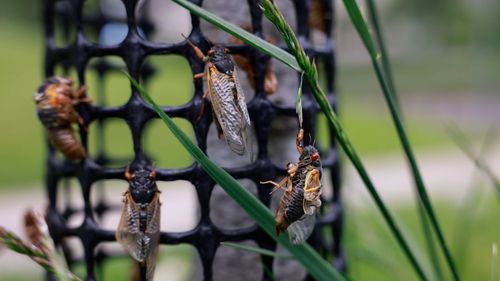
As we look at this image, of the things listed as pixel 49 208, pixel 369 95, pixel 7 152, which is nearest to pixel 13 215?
pixel 7 152

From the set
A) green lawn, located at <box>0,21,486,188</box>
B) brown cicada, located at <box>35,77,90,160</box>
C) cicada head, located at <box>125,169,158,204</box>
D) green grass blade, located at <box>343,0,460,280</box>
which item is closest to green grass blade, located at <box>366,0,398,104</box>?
green grass blade, located at <box>343,0,460,280</box>

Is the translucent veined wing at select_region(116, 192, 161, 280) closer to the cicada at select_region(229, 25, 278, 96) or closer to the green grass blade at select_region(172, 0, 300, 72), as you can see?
the cicada at select_region(229, 25, 278, 96)

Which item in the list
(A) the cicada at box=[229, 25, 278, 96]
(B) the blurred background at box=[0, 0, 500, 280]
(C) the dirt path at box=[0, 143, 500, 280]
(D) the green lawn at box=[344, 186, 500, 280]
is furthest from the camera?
(C) the dirt path at box=[0, 143, 500, 280]

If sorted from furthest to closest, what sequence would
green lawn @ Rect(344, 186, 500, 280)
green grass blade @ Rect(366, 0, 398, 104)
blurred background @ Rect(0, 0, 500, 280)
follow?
blurred background @ Rect(0, 0, 500, 280) < green lawn @ Rect(344, 186, 500, 280) < green grass blade @ Rect(366, 0, 398, 104)

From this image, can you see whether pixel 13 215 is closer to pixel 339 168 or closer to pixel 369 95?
pixel 339 168

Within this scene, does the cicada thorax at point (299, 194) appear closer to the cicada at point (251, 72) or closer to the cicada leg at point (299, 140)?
the cicada leg at point (299, 140)
